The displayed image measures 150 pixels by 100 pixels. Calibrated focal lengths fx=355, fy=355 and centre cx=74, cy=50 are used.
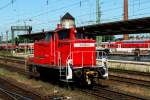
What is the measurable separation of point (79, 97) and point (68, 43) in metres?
3.93

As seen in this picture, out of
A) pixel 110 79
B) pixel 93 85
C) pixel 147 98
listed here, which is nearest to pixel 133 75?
pixel 110 79

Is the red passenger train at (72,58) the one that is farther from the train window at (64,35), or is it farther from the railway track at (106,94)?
the railway track at (106,94)

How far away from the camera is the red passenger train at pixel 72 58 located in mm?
16594

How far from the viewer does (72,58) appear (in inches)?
671

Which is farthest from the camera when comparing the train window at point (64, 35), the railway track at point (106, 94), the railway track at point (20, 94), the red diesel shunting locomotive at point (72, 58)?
the train window at point (64, 35)

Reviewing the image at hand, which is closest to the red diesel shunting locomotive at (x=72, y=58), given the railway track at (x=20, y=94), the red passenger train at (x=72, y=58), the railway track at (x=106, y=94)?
the red passenger train at (x=72, y=58)

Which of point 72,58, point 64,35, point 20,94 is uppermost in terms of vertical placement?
point 64,35

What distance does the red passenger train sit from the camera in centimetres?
1659

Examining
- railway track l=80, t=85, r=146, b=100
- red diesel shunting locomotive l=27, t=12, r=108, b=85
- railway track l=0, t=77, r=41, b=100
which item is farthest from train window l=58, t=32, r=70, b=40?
railway track l=0, t=77, r=41, b=100

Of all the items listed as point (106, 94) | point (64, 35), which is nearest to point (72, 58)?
point (64, 35)

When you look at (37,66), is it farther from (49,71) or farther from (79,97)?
(79,97)

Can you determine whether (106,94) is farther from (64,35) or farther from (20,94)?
(64,35)

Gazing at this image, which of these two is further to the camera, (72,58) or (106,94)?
(72,58)

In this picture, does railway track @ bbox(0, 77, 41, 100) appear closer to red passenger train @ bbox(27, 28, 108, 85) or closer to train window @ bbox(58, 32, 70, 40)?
red passenger train @ bbox(27, 28, 108, 85)
